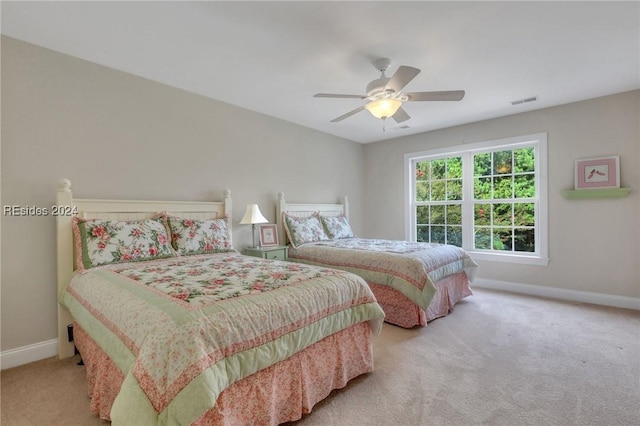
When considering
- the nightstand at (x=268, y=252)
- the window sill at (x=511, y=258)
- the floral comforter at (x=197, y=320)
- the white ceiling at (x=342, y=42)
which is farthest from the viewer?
the window sill at (x=511, y=258)

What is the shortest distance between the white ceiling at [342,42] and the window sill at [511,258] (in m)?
2.05

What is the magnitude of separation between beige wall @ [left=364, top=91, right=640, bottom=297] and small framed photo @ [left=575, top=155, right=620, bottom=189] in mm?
70

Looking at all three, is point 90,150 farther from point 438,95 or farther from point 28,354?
point 438,95

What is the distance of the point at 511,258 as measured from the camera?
166 inches

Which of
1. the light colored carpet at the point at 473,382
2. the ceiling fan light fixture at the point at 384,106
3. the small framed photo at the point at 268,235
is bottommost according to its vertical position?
the light colored carpet at the point at 473,382

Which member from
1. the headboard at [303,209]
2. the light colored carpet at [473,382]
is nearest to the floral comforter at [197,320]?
the light colored carpet at [473,382]

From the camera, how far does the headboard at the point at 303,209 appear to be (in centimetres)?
417

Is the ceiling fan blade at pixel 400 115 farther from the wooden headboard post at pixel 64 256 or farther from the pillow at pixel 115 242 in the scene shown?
the wooden headboard post at pixel 64 256

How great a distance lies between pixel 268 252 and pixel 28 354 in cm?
214

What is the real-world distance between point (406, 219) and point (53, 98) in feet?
15.4

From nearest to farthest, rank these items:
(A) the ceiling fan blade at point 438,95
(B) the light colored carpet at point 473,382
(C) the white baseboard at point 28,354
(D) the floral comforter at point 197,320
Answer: (D) the floral comforter at point 197,320, (B) the light colored carpet at point 473,382, (C) the white baseboard at point 28,354, (A) the ceiling fan blade at point 438,95

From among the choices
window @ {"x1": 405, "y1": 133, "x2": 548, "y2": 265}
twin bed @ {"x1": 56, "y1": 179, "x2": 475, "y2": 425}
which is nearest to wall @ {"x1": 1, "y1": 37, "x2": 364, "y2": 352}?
twin bed @ {"x1": 56, "y1": 179, "x2": 475, "y2": 425}

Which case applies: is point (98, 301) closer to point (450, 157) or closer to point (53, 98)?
point (53, 98)

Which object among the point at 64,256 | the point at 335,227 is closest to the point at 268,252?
the point at 335,227
